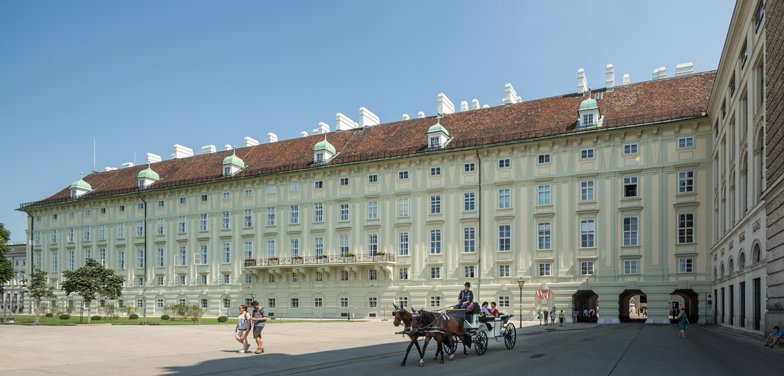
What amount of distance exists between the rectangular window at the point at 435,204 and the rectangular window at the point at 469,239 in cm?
309

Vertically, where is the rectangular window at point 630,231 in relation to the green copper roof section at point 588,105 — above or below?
below

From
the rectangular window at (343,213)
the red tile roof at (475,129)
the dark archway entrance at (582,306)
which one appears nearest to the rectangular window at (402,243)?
the rectangular window at (343,213)

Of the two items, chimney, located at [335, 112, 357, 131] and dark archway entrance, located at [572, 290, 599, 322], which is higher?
chimney, located at [335, 112, 357, 131]

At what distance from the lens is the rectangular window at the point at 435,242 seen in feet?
197

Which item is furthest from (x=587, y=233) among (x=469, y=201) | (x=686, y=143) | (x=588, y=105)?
(x=469, y=201)

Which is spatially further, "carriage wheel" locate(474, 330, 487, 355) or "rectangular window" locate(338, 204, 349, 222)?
"rectangular window" locate(338, 204, 349, 222)

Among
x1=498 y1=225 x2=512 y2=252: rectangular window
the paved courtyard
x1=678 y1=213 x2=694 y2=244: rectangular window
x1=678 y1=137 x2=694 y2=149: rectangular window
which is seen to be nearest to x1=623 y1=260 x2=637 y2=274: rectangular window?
x1=678 y1=213 x2=694 y2=244: rectangular window

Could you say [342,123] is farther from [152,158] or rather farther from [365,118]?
[152,158]

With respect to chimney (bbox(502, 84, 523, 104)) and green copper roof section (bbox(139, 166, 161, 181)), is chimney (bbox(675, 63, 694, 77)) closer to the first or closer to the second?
chimney (bbox(502, 84, 523, 104))

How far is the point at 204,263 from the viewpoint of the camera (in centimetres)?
7281

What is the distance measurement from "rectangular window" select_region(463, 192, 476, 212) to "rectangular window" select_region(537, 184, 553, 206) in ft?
18.7

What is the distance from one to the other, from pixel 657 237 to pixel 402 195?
21929 millimetres

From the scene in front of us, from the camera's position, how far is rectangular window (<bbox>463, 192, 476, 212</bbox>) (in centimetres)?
5866

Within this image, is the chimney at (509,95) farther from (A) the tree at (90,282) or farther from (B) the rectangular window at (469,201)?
(A) the tree at (90,282)
